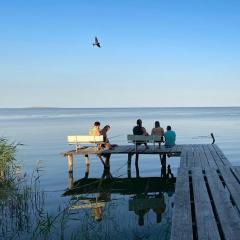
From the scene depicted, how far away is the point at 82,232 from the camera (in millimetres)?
11461

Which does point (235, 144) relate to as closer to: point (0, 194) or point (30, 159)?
point (30, 159)

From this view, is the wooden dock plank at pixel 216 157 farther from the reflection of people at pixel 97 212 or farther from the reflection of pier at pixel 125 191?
the reflection of people at pixel 97 212

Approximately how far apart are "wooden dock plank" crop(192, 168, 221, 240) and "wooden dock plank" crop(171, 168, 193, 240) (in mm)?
174

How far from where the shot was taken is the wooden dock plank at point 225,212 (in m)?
7.39

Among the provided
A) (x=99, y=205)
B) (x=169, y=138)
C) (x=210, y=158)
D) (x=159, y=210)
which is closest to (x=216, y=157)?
(x=210, y=158)

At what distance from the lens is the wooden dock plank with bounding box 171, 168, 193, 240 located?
288 inches

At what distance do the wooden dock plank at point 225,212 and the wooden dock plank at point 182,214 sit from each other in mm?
608

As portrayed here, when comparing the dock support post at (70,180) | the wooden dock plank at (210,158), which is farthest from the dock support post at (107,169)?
the wooden dock plank at (210,158)

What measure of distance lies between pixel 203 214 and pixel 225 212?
477 mm

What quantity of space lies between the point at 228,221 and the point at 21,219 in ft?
24.1

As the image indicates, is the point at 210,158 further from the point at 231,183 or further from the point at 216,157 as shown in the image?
the point at 231,183

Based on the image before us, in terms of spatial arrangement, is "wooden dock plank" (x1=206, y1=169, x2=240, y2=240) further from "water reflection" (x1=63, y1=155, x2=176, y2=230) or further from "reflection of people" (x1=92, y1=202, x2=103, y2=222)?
"reflection of people" (x1=92, y1=202, x2=103, y2=222)

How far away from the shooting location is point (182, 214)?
28.3ft

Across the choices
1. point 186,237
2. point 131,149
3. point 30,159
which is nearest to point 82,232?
point 186,237
